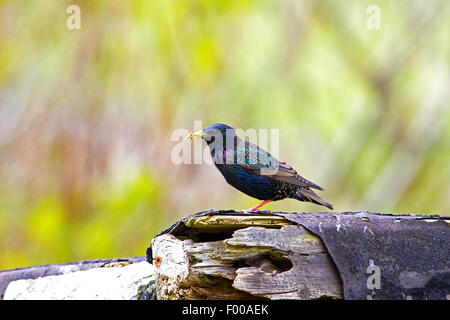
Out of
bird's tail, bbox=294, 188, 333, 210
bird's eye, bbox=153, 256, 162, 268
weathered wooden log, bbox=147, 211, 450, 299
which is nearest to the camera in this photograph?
weathered wooden log, bbox=147, 211, 450, 299

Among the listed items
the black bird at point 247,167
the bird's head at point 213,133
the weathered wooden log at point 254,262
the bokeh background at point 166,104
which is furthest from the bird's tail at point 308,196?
the bokeh background at point 166,104

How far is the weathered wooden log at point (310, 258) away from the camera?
267 cm

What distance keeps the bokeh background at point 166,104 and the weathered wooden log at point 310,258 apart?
12.0ft

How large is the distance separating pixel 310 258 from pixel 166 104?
439 centimetres

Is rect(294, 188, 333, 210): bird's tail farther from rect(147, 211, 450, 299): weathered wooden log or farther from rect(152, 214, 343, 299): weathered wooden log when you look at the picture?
rect(152, 214, 343, 299): weathered wooden log

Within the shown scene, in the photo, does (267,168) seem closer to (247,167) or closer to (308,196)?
(247,167)

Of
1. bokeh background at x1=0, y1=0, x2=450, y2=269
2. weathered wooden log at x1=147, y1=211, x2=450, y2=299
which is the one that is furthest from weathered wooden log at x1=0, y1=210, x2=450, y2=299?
bokeh background at x1=0, y1=0, x2=450, y2=269

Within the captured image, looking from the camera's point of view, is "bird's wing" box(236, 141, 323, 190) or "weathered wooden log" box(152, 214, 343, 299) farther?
"bird's wing" box(236, 141, 323, 190)

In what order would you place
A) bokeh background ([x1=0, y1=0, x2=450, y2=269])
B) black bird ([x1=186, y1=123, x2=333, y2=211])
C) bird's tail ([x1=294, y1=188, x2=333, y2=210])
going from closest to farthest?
black bird ([x1=186, y1=123, x2=333, y2=211])
bird's tail ([x1=294, y1=188, x2=333, y2=210])
bokeh background ([x1=0, y1=0, x2=450, y2=269])

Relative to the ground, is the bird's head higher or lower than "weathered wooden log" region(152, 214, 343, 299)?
higher

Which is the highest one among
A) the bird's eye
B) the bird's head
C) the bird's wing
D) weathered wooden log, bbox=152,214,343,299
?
the bird's head

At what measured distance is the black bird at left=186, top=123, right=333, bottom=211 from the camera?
4410 mm

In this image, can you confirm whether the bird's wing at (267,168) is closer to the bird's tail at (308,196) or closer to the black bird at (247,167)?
the black bird at (247,167)

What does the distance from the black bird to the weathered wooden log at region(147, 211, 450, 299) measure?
1.49m
